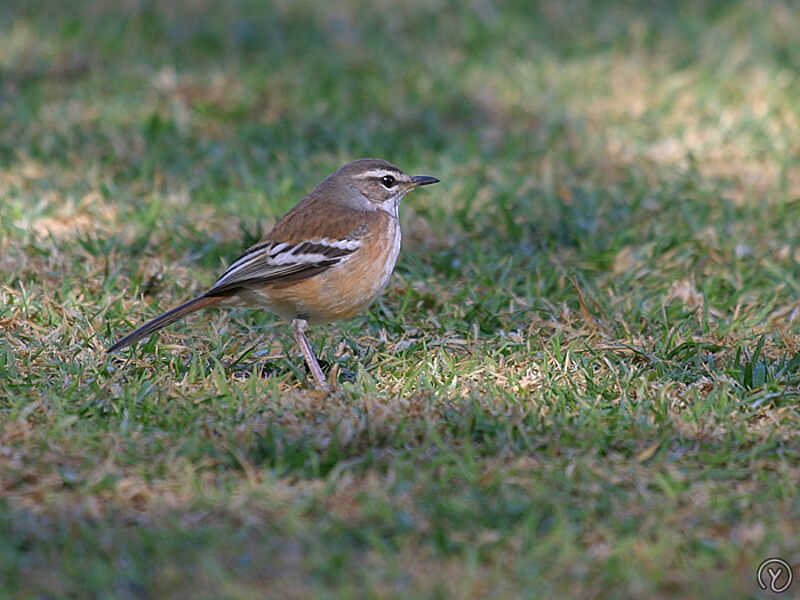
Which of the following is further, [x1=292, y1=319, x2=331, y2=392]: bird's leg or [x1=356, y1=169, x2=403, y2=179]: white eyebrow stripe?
[x1=356, y1=169, x2=403, y2=179]: white eyebrow stripe

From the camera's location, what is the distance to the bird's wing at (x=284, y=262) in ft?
20.7

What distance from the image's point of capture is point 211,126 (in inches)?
409

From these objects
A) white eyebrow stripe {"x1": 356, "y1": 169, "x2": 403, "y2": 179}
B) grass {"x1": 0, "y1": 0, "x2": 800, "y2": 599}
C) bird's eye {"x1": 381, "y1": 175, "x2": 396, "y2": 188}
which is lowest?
grass {"x1": 0, "y1": 0, "x2": 800, "y2": 599}

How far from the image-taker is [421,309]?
7.29 meters

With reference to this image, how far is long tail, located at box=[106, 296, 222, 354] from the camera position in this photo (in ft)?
19.9

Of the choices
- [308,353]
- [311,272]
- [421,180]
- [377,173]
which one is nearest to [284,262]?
[311,272]

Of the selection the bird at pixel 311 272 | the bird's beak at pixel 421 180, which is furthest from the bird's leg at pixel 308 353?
the bird's beak at pixel 421 180

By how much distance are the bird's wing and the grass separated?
0.42 meters

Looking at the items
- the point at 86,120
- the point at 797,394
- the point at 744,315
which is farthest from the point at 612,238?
the point at 86,120

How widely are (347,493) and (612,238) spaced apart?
12.7 feet

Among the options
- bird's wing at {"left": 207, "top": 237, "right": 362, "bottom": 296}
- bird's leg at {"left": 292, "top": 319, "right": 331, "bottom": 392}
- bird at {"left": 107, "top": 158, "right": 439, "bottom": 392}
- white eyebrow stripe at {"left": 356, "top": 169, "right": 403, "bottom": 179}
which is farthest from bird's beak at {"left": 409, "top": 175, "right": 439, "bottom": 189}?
bird's leg at {"left": 292, "top": 319, "right": 331, "bottom": 392}

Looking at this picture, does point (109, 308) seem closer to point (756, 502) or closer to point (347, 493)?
point (347, 493)

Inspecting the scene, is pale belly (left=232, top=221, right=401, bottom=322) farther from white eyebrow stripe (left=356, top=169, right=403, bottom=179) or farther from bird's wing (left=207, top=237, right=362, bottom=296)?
white eyebrow stripe (left=356, top=169, right=403, bottom=179)

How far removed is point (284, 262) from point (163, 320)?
0.73 metres
